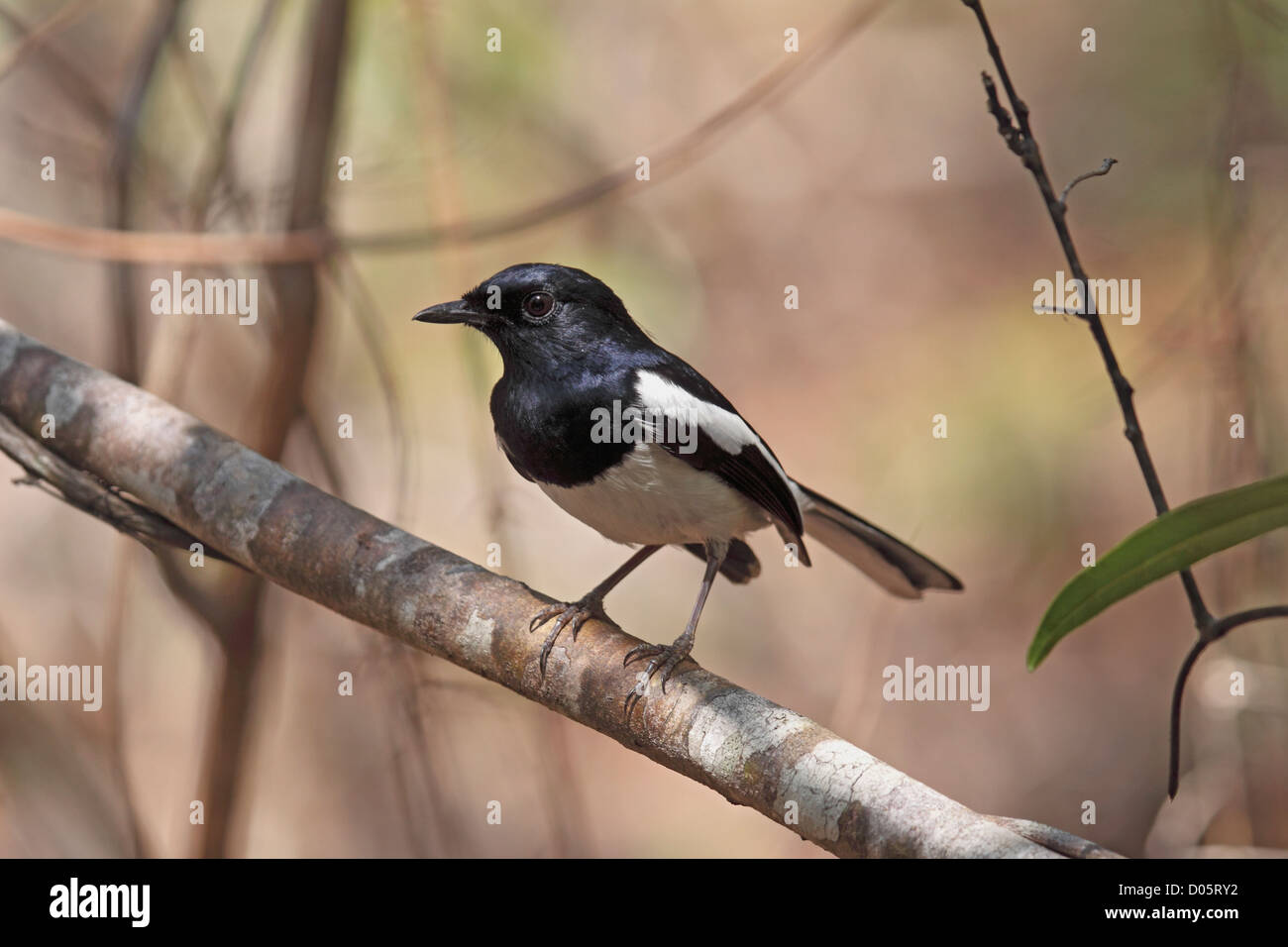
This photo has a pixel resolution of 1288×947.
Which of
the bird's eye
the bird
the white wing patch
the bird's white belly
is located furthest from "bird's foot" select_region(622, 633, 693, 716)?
the bird's eye

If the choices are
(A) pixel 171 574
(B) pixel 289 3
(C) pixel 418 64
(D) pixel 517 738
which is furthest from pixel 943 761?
(B) pixel 289 3

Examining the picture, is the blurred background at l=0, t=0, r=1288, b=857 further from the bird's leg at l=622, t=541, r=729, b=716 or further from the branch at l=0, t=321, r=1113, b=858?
the bird's leg at l=622, t=541, r=729, b=716

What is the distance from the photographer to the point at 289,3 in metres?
4.74

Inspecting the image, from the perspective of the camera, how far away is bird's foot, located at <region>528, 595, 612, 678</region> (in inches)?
85.9

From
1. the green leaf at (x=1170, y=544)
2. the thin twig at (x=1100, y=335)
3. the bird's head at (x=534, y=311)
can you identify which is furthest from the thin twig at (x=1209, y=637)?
the bird's head at (x=534, y=311)

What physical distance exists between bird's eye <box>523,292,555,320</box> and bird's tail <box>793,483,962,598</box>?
851 millimetres

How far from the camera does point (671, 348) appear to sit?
530cm

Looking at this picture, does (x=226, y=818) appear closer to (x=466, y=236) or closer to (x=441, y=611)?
(x=441, y=611)

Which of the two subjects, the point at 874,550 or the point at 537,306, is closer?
the point at 537,306

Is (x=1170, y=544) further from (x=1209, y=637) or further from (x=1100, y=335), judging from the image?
(x=1100, y=335)

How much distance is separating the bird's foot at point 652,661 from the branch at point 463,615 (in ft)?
0.08

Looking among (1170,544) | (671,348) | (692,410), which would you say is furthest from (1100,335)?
(671,348)

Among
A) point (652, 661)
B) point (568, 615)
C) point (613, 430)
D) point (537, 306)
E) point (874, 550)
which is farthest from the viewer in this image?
point (874, 550)

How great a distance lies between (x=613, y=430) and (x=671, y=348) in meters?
2.83
